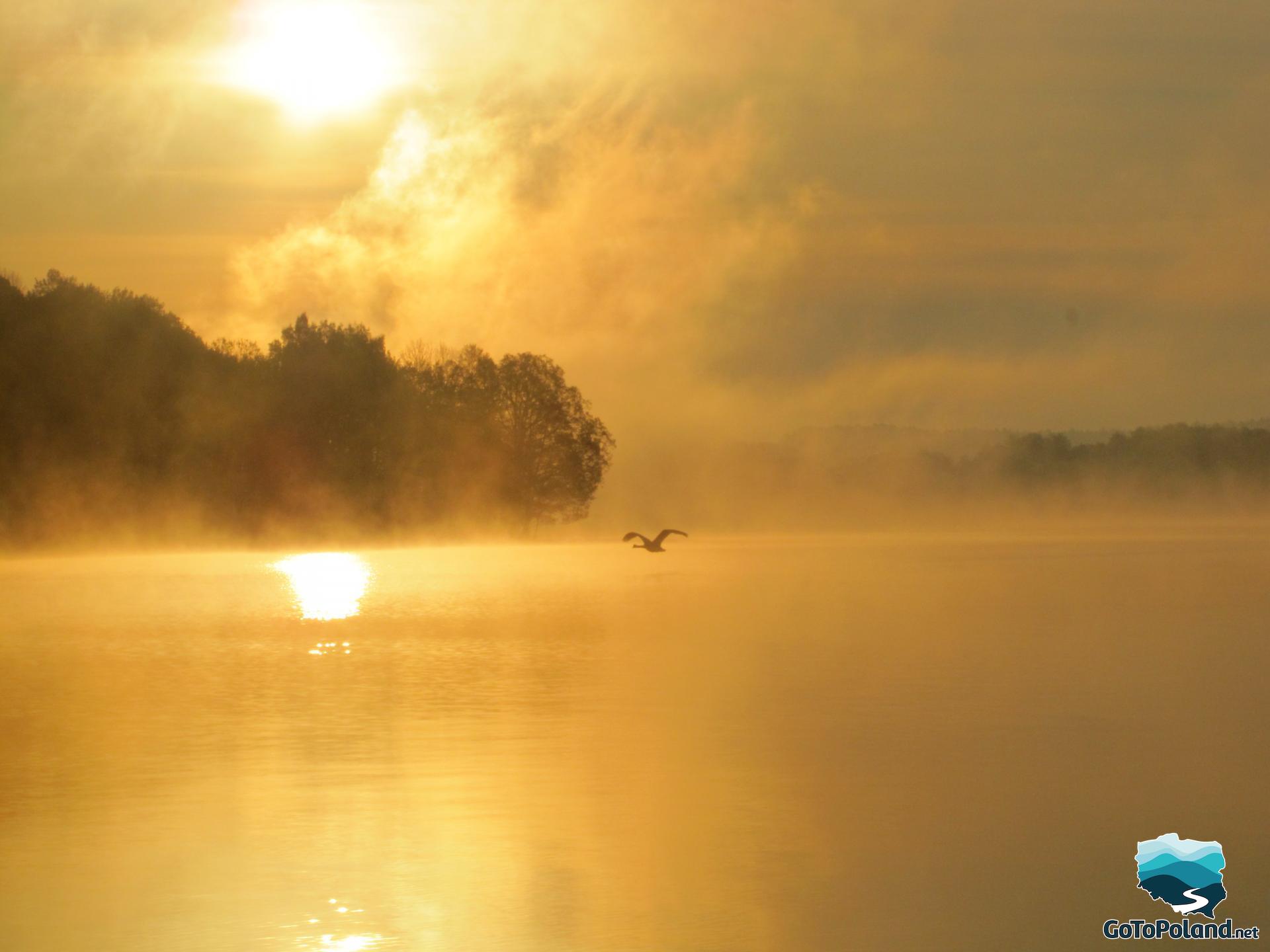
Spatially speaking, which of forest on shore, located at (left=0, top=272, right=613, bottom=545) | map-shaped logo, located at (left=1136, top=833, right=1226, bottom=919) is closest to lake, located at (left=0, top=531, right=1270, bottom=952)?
map-shaped logo, located at (left=1136, top=833, right=1226, bottom=919)

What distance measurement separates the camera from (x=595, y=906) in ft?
29.0

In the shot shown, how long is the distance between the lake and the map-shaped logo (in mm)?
132

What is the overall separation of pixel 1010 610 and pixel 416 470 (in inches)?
2000

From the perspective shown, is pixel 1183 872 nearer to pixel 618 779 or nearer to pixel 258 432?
pixel 618 779

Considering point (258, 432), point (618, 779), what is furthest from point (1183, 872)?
point (258, 432)

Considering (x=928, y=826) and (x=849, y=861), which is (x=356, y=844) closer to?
(x=849, y=861)

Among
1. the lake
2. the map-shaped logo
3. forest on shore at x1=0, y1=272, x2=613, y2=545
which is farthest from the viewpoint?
forest on shore at x1=0, y1=272, x2=613, y2=545

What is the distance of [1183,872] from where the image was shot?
927 cm

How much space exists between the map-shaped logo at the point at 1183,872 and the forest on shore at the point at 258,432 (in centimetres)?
5588

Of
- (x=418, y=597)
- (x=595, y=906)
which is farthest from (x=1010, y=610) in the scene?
(x=595, y=906)

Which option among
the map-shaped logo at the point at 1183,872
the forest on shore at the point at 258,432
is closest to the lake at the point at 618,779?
the map-shaped logo at the point at 1183,872

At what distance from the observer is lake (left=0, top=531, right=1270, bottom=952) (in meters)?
8.71

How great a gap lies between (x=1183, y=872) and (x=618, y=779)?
4.50m

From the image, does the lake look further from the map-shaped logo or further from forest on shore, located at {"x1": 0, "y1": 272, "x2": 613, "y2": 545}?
forest on shore, located at {"x1": 0, "y1": 272, "x2": 613, "y2": 545}
